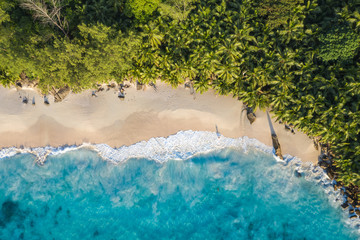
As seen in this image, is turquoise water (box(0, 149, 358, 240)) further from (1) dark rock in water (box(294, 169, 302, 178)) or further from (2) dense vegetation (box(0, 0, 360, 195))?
(2) dense vegetation (box(0, 0, 360, 195))

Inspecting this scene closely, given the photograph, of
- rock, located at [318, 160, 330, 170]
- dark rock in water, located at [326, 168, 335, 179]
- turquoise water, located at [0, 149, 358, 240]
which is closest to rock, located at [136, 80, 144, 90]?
turquoise water, located at [0, 149, 358, 240]

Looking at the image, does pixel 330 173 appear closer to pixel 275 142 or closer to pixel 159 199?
pixel 275 142

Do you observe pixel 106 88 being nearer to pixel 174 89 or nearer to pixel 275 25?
pixel 174 89

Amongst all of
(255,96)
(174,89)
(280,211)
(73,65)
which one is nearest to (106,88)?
(73,65)

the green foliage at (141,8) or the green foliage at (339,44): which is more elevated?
the green foliage at (141,8)

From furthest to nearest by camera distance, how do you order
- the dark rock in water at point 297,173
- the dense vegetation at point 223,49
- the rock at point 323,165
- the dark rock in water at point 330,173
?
the dark rock in water at point 297,173
the rock at point 323,165
the dark rock in water at point 330,173
the dense vegetation at point 223,49

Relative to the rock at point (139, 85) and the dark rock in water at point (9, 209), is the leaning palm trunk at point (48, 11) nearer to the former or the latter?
the rock at point (139, 85)

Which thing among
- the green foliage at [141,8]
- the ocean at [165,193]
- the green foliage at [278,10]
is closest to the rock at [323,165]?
the ocean at [165,193]
